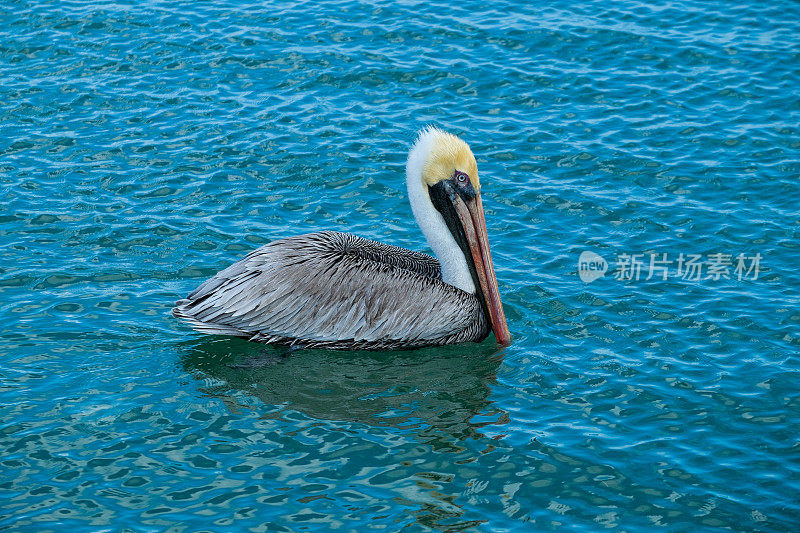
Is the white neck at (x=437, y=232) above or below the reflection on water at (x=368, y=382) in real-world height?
above

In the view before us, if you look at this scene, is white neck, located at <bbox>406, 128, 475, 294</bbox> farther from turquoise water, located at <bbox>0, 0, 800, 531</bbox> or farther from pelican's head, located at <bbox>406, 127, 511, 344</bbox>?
turquoise water, located at <bbox>0, 0, 800, 531</bbox>

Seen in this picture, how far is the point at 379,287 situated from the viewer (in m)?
8.82

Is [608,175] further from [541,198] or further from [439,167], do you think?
[439,167]

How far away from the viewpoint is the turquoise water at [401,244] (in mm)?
7160

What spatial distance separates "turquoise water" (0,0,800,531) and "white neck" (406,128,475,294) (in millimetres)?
646

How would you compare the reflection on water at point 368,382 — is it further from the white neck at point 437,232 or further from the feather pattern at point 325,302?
the white neck at point 437,232

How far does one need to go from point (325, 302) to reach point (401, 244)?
1.97m

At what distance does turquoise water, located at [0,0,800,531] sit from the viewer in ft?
23.5

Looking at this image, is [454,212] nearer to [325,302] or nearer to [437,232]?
[437,232]

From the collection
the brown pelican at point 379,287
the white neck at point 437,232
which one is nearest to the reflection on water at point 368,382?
the brown pelican at point 379,287

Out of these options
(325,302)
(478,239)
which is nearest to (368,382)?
(325,302)

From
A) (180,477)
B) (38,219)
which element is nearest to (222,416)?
(180,477)

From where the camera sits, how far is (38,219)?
34.4 feet

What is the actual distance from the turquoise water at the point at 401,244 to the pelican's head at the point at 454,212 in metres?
0.54
